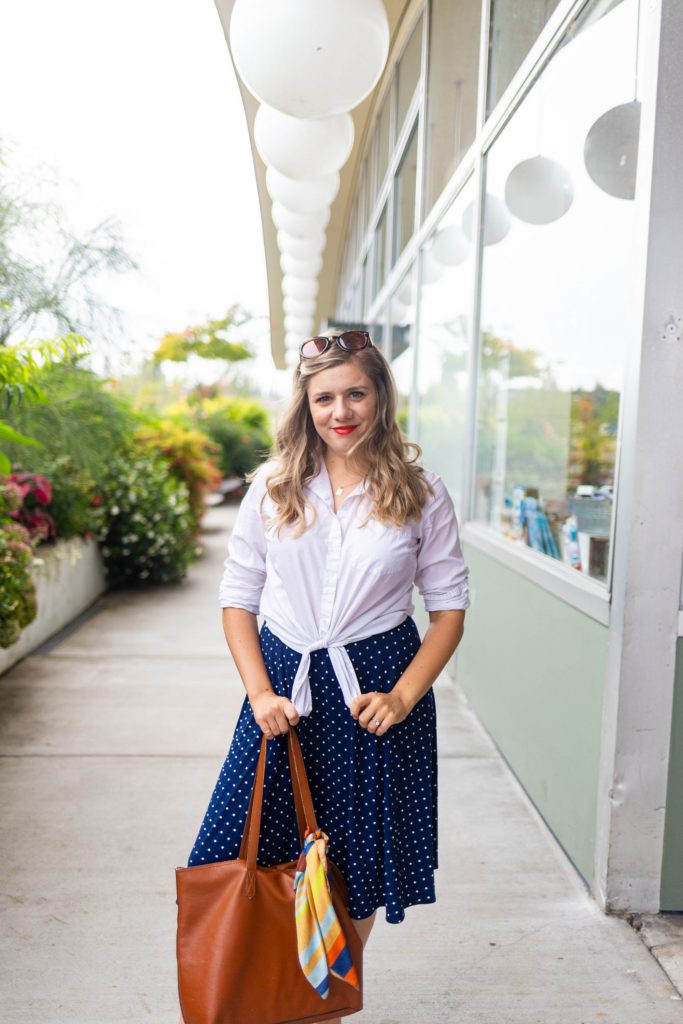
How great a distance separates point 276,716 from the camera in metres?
1.52

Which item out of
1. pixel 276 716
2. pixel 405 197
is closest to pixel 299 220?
pixel 405 197

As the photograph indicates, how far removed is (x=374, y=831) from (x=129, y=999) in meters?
0.78

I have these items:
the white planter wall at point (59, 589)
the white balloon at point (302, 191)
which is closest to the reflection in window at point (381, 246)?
the white balloon at point (302, 191)

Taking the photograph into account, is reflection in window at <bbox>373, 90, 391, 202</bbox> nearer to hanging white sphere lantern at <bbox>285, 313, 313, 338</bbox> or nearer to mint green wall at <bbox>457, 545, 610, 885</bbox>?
mint green wall at <bbox>457, 545, 610, 885</bbox>

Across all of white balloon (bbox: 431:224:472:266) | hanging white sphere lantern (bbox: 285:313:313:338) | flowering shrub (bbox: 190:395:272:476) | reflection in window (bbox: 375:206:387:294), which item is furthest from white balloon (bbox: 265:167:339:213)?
flowering shrub (bbox: 190:395:272:476)

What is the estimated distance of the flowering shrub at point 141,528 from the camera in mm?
6609

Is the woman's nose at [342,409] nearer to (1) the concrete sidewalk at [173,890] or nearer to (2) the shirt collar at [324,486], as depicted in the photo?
(2) the shirt collar at [324,486]

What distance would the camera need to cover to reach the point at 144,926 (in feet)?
7.14

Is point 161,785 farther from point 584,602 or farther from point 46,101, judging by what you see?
point 46,101

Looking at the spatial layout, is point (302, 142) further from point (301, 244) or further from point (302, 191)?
point (301, 244)

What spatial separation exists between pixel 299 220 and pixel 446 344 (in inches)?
119

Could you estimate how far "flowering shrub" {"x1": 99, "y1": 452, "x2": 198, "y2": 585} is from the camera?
260 inches

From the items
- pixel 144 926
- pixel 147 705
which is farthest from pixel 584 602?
pixel 147 705

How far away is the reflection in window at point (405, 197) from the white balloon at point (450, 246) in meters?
0.83
